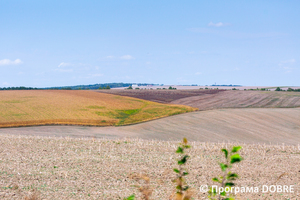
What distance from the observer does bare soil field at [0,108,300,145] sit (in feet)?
128

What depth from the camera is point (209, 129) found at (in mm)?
43594

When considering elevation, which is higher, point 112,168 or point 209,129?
point 112,168

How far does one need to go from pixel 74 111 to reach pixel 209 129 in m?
24.5

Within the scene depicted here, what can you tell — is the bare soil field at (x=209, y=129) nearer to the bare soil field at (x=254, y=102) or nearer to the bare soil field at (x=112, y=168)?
the bare soil field at (x=254, y=102)

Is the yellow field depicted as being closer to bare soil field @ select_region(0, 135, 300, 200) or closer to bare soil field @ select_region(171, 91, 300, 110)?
bare soil field @ select_region(171, 91, 300, 110)

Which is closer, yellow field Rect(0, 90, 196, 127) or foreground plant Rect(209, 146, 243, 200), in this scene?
foreground plant Rect(209, 146, 243, 200)

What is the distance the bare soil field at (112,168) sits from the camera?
12453mm

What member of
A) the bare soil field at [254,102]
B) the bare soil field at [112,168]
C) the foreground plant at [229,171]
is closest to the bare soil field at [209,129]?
the bare soil field at [254,102]

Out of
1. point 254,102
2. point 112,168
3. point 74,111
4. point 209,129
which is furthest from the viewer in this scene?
point 254,102

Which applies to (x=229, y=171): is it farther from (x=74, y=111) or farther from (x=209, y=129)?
(x=74, y=111)

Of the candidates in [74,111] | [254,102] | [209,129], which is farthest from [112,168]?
[254,102]

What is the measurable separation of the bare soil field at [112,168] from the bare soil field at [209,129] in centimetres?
1351

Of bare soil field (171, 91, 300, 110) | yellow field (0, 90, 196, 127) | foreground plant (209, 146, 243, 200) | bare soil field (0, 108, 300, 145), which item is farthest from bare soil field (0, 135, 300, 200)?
bare soil field (171, 91, 300, 110)

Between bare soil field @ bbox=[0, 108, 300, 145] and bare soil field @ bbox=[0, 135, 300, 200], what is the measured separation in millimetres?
13507
